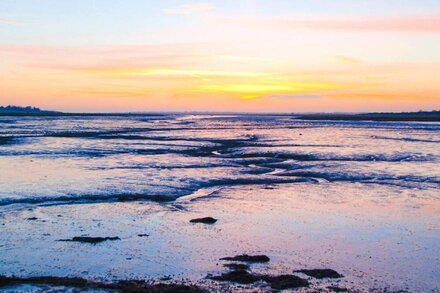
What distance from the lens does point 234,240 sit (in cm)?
1223

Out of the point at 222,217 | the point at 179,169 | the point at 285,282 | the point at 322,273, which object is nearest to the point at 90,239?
the point at 222,217

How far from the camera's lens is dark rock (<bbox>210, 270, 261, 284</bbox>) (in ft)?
30.1

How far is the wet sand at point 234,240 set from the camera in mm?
9586

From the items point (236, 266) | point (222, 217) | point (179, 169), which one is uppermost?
point (236, 266)

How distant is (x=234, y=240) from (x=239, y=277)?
2956mm

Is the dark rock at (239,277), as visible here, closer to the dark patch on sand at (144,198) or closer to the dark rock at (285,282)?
the dark rock at (285,282)

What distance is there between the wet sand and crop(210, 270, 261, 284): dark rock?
0.34 ft

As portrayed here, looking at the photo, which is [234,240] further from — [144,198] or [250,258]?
[144,198]

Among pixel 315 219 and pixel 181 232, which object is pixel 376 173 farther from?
pixel 181 232

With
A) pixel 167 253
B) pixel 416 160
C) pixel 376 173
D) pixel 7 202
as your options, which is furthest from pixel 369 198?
pixel 416 160

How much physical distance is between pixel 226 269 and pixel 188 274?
78 cm

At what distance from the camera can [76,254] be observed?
10.8 m

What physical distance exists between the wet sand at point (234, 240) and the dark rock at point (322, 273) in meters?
0.13

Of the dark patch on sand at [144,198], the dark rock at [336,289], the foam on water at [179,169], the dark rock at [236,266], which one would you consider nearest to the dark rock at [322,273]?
the dark rock at [336,289]
